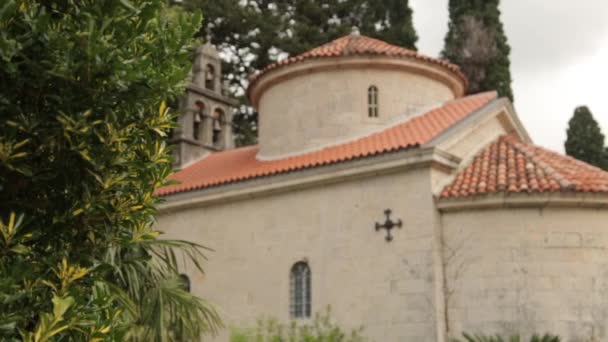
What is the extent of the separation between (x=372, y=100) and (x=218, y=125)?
589 centimetres

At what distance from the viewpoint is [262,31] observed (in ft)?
108

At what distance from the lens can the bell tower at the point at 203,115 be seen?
18797mm

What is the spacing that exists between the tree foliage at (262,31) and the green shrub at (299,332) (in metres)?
19.0

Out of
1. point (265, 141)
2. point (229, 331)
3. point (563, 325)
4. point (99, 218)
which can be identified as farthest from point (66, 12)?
point (265, 141)

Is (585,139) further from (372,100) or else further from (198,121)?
(198,121)

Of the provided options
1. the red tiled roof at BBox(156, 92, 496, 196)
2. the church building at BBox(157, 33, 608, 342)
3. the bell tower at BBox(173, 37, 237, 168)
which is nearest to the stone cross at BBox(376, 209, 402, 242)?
the church building at BBox(157, 33, 608, 342)

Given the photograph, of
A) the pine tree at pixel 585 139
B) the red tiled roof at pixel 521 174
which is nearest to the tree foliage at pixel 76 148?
the red tiled roof at pixel 521 174

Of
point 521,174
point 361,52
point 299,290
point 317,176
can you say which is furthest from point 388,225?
point 361,52

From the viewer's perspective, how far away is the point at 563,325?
11.3 m

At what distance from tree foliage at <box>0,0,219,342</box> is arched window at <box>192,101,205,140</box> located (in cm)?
1485

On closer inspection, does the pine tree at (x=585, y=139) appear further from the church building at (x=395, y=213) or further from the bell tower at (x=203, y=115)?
the bell tower at (x=203, y=115)

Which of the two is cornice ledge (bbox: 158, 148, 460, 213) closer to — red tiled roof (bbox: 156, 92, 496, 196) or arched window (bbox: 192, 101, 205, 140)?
red tiled roof (bbox: 156, 92, 496, 196)

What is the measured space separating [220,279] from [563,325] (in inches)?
243

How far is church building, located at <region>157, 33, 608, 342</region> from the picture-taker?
1146cm
